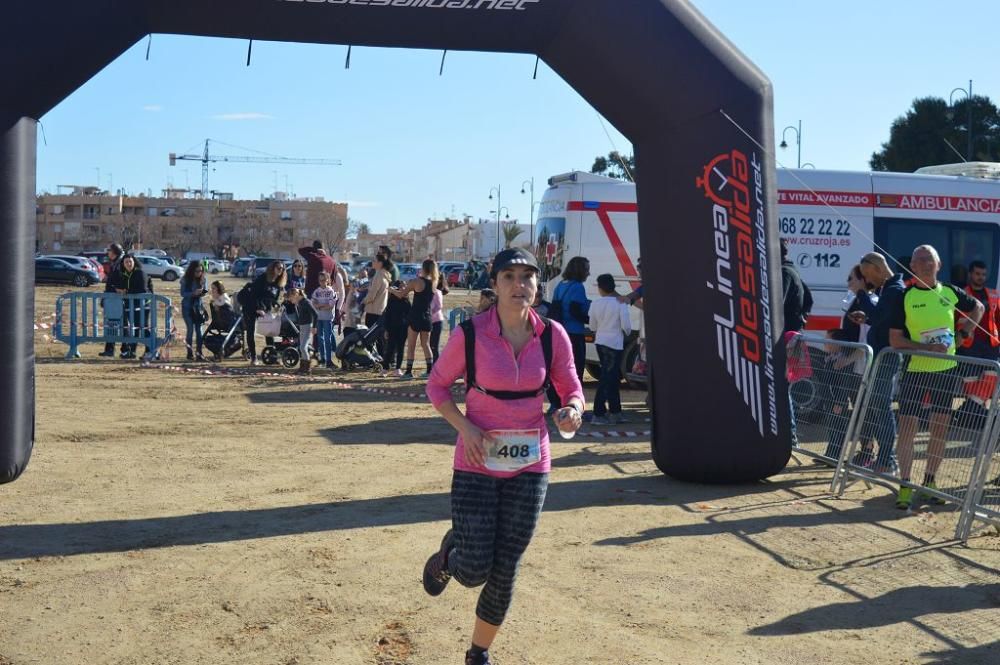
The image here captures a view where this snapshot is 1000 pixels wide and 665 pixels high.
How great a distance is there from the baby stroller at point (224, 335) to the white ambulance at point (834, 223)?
638 cm

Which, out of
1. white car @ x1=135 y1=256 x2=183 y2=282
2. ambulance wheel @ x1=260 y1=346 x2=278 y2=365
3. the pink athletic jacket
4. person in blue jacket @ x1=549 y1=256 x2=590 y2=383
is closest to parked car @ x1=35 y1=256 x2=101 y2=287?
white car @ x1=135 y1=256 x2=183 y2=282

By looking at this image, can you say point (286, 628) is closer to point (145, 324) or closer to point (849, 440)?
point (849, 440)

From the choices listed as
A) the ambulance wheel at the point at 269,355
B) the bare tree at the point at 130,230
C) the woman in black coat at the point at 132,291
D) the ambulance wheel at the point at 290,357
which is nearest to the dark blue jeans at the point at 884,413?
the ambulance wheel at the point at 290,357

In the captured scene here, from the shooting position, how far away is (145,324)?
18828 mm

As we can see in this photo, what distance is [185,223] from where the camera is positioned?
129 m

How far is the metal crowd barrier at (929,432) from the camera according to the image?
755cm

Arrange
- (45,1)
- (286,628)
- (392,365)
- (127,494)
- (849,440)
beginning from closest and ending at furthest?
(286,628) → (45,1) → (127,494) → (849,440) → (392,365)

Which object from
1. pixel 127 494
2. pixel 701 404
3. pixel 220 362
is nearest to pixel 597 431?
pixel 701 404

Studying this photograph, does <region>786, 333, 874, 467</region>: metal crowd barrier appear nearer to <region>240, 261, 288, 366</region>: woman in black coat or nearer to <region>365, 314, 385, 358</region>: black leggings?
<region>365, 314, 385, 358</region>: black leggings

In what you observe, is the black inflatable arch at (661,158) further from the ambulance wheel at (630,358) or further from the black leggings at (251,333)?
the black leggings at (251,333)

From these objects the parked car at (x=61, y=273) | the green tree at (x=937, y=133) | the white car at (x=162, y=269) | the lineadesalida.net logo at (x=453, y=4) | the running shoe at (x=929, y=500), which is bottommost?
the running shoe at (x=929, y=500)

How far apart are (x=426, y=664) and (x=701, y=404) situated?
4314mm

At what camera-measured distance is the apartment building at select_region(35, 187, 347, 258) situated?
127 m

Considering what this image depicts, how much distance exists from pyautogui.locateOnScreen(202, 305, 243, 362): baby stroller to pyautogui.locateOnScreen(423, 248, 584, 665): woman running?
14.5 m
